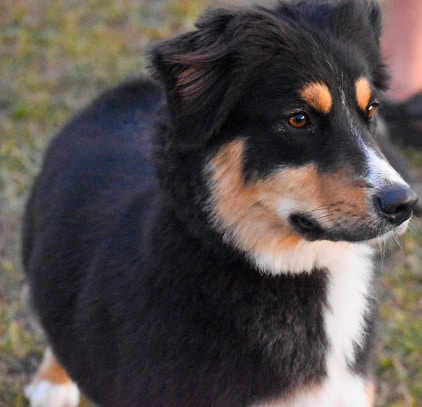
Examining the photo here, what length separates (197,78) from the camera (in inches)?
112

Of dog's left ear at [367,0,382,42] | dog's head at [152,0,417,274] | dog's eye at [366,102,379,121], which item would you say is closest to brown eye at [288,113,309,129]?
dog's head at [152,0,417,274]

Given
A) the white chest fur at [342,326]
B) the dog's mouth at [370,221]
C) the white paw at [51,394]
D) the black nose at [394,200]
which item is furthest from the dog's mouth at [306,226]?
the white paw at [51,394]

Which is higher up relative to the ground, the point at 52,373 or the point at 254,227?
the point at 254,227

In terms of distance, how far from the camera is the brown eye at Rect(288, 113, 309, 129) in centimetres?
284

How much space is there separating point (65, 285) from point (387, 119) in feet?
10.6

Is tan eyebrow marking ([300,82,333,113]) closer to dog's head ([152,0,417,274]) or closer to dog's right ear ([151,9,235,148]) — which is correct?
dog's head ([152,0,417,274])

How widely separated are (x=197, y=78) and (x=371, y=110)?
2.17 feet

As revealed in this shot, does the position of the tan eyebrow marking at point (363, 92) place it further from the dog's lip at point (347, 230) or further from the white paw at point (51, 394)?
the white paw at point (51, 394)

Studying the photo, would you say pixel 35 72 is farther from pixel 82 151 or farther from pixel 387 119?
pixel 82 151

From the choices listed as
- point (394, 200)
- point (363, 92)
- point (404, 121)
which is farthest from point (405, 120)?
point (394, 200)

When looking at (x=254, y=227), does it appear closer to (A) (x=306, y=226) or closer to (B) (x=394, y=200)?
Result: (A) (x=306, y=226)

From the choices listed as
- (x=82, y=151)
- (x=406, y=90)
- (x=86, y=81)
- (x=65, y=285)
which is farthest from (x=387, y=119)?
(x=65, y=285)

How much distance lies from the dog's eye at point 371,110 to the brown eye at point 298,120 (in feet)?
0.96

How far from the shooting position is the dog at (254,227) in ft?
9.30
